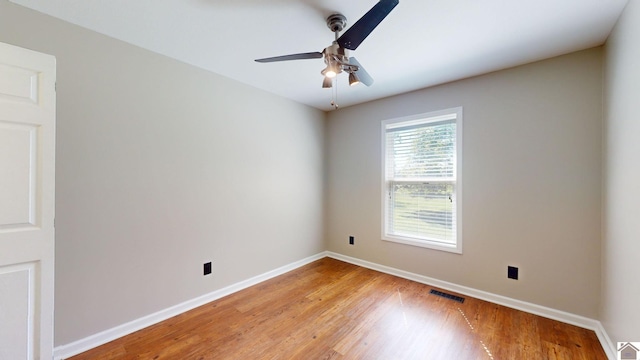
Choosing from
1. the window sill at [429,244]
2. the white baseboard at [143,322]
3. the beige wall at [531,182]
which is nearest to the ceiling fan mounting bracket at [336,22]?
the beige wall at [531,182]

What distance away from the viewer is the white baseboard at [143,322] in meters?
1.80

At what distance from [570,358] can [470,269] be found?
1.00 m

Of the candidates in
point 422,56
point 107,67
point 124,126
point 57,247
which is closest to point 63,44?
point 107,67

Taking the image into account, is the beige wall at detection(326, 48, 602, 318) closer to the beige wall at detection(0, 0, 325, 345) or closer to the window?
the window

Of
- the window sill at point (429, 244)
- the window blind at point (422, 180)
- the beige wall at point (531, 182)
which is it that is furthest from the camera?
the window blind at point (422, 180)

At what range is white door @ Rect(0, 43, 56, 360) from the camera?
1294 millimetres

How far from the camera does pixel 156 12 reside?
1693mm

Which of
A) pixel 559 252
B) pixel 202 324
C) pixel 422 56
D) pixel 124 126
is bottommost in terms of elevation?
pixel 202 324

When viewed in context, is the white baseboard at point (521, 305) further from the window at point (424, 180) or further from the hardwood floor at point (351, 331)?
the window at point (424, 180)

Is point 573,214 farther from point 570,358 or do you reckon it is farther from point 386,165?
point 386,165

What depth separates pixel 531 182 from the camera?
2375 mm

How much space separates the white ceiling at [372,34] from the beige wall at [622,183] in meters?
0.27

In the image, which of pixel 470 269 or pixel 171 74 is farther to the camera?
pixel 470 269

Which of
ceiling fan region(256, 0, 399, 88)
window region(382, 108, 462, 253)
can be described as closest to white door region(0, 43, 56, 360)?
ceiling fan region(256, 0, 399, 88)
